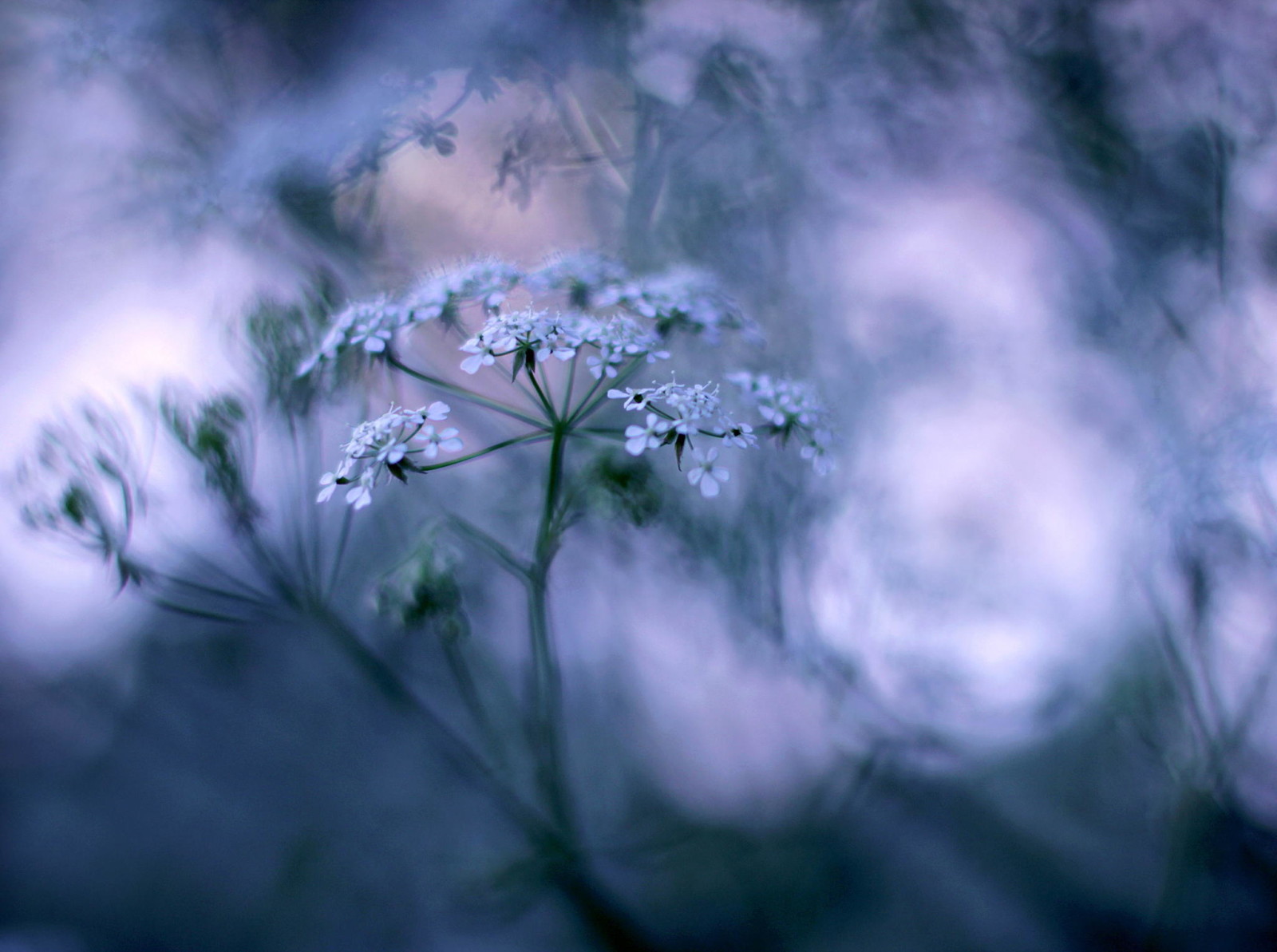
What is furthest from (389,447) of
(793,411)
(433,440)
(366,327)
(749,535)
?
(749,535)

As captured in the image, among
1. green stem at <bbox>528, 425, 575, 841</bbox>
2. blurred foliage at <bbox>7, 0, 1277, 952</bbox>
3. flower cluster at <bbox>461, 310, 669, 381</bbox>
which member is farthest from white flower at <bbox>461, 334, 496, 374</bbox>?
blurred foliage at <bbox>7, 0, 1277, 952</bbox>

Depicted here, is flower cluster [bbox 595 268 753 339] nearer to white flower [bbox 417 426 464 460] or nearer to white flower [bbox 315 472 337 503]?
white flower [bbox 417 426 464 460]

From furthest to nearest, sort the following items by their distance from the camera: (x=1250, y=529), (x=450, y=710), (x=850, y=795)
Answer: (x=450, y=710), (x=850, y=795), (x=1250, y=529)

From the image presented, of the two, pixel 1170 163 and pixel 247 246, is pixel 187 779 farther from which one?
pixel 1170 163

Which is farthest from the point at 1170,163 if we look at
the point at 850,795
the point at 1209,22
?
the point at 850,795

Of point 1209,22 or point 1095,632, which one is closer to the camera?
point 1209,22
